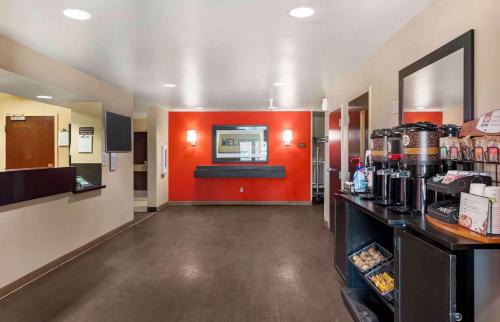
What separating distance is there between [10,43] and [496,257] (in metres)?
4.06

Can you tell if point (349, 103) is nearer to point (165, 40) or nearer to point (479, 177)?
point (165, 40)

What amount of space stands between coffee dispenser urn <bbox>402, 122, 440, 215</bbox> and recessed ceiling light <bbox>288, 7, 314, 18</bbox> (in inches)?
46.7

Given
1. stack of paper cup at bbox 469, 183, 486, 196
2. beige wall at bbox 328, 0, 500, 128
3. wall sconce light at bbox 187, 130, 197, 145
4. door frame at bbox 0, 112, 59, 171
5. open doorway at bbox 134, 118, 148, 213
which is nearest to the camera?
stack of paper cup at bbox 469, 183, 486, 196

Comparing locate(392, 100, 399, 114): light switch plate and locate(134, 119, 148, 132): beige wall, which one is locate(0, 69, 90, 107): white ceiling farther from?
locate(134, 119, 148, 132): beige wall

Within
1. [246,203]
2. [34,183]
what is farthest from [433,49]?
[246,203]

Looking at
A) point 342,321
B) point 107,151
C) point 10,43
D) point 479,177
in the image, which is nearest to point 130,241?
point 107,151

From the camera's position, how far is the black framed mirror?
1952 mm

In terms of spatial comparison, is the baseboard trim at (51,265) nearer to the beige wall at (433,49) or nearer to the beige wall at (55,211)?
the beige wall at (55,211)

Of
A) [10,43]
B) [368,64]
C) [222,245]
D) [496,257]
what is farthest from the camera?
[222,245]

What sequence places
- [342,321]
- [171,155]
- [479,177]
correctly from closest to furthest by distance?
[479,177] → [342,321] → [171,155]

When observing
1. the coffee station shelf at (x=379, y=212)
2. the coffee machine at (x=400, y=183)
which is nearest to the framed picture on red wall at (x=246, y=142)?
the coffee station shelf at (x=379, y=212)

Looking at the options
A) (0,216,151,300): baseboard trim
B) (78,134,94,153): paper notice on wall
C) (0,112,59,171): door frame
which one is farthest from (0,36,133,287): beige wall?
(0,112,59,171): door frame

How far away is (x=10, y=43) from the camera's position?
10.3 feet

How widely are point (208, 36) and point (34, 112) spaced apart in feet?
12.7
